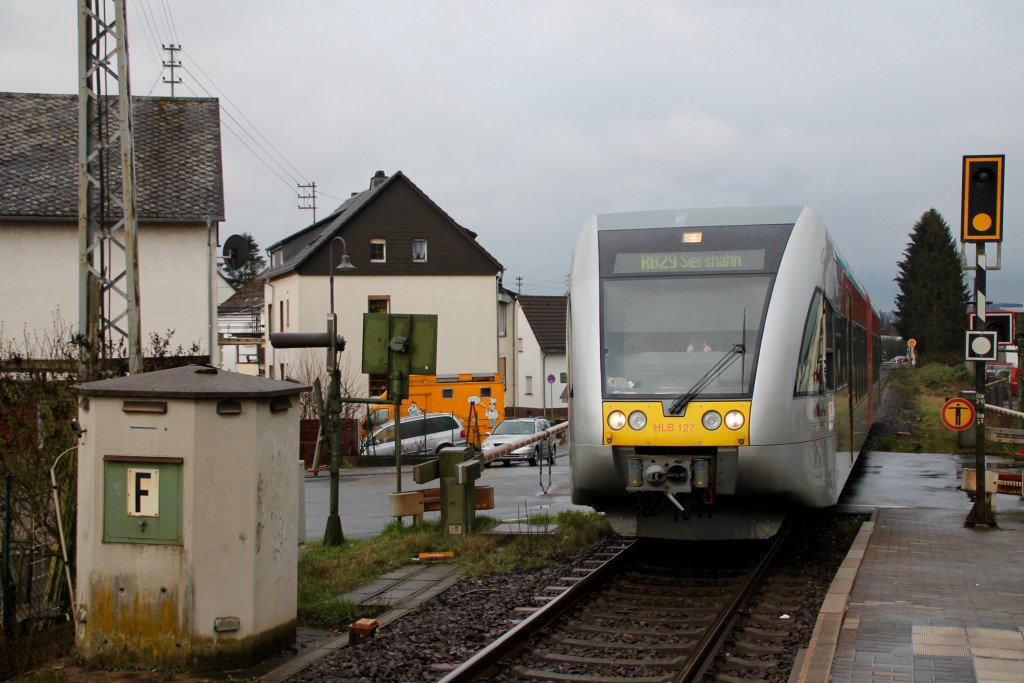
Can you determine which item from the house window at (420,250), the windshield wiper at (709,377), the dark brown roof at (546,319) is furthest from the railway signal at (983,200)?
the dark brown roof at (546,319)

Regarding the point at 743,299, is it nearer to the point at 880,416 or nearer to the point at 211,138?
the point at 211,138

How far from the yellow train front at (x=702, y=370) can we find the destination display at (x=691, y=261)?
0.04 feet

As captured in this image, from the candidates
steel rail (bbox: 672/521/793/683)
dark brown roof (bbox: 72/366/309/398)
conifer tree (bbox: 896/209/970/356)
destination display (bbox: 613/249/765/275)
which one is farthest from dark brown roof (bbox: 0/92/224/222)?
conifer tree (bbox: 896/209/970/356)

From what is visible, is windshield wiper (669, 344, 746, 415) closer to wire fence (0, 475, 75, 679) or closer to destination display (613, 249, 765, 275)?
destination display (613, 249, 765, 275)

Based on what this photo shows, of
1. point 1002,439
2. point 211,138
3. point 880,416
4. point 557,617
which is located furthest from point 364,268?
point 557,617

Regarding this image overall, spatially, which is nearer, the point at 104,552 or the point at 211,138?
the point at 104,552

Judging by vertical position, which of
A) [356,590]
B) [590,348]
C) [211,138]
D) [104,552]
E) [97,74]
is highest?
[211,138]

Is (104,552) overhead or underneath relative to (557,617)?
overhead

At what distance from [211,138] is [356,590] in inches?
1140

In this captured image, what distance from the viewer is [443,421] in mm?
35438

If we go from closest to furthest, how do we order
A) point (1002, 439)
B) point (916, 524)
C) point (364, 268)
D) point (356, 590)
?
point (356, 590), point (916, 524), point (1002, 439), point (364, 268)

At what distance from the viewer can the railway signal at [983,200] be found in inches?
499

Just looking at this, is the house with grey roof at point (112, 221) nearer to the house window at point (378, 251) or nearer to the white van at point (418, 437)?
the white van at point (418, 437)

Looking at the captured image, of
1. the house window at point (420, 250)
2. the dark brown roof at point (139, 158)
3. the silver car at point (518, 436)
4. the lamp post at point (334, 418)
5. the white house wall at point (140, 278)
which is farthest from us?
the house window at point (420, 250)
